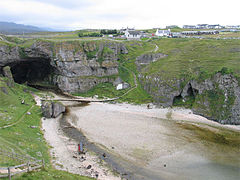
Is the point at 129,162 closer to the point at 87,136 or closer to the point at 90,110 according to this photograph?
the point at 87,136

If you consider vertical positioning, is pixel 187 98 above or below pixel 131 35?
below

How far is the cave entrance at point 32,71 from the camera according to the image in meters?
82.8

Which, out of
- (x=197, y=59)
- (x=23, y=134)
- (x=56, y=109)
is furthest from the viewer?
(x=197, y=59)

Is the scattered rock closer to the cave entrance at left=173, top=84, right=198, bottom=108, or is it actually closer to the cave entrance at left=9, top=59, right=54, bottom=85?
the cave entrance at left=9, top=59, right=54, bottom=85

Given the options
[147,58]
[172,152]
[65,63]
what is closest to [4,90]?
[65,63]

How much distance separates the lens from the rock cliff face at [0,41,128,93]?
7475 cm

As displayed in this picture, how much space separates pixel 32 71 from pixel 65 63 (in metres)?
21.7

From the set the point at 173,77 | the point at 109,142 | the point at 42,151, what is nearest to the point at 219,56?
the point at 173,77

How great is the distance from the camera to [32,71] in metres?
88.1

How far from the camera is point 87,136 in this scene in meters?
42.8

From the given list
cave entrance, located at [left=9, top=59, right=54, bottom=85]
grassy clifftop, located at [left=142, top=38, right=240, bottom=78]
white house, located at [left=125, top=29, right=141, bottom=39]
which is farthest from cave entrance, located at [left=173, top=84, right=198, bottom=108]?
white house, located at [left=125, top=29, right=141, bottom=39]

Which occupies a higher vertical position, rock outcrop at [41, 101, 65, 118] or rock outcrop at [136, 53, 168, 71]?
rock outcrop at [136, 53, 168, 71]

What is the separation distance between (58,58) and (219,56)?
62572mm

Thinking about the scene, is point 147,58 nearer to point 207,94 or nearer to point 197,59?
point 197,59
